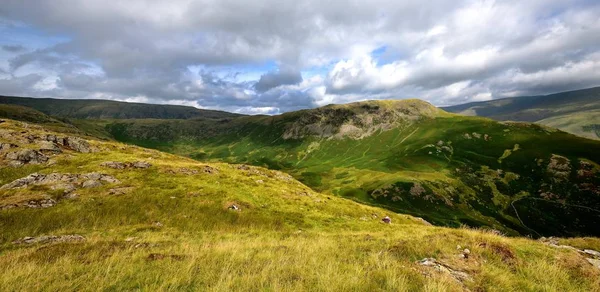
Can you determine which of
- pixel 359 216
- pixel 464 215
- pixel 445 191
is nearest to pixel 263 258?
pixel 359 216

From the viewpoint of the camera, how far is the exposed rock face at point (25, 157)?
58134 mm

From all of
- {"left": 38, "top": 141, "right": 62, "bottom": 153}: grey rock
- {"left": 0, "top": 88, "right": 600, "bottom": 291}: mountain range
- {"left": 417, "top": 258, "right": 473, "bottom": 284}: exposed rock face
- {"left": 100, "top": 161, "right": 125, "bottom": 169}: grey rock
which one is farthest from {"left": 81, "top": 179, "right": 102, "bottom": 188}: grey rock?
{"left": 417, "top": 258, "right": 473, "bottom": 284}: exposed rock face

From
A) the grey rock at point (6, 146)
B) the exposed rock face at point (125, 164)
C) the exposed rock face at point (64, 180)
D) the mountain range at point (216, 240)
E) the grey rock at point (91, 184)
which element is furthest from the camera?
the grey rock at point (6, 146)

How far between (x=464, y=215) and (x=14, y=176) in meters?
186

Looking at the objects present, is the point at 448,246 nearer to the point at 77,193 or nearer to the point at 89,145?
the point at 77,193

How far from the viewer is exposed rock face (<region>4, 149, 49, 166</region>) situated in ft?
191

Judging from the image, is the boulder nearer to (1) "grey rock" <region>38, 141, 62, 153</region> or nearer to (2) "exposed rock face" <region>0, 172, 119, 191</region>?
(1) "grey rock" <region>38, 141, 62, 153</region>

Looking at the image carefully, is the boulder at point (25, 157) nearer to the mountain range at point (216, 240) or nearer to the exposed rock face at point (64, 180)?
the mountain range at point (216, 240)

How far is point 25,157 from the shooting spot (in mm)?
59406

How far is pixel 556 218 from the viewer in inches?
6501

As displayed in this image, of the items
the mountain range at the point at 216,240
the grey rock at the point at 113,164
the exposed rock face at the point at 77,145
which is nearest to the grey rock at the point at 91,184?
the mountain range at the point at 216,240

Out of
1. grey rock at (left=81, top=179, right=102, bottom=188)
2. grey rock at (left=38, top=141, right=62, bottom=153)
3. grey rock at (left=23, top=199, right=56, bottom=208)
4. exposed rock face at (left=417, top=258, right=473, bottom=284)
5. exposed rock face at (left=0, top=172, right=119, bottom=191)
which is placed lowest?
grey rock at (left=23, top=199, right=56, bottom=208)

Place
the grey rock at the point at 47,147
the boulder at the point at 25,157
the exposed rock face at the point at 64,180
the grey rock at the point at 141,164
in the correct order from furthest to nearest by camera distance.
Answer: the grey rock at the point at 47,147 → the grey rock at the point at 141,164 → the boulder at the point at 25,157 → the exposed rock face at the point at 64,180

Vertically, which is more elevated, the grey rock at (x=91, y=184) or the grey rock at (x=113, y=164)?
the grey rock at (x=113, y=164)
